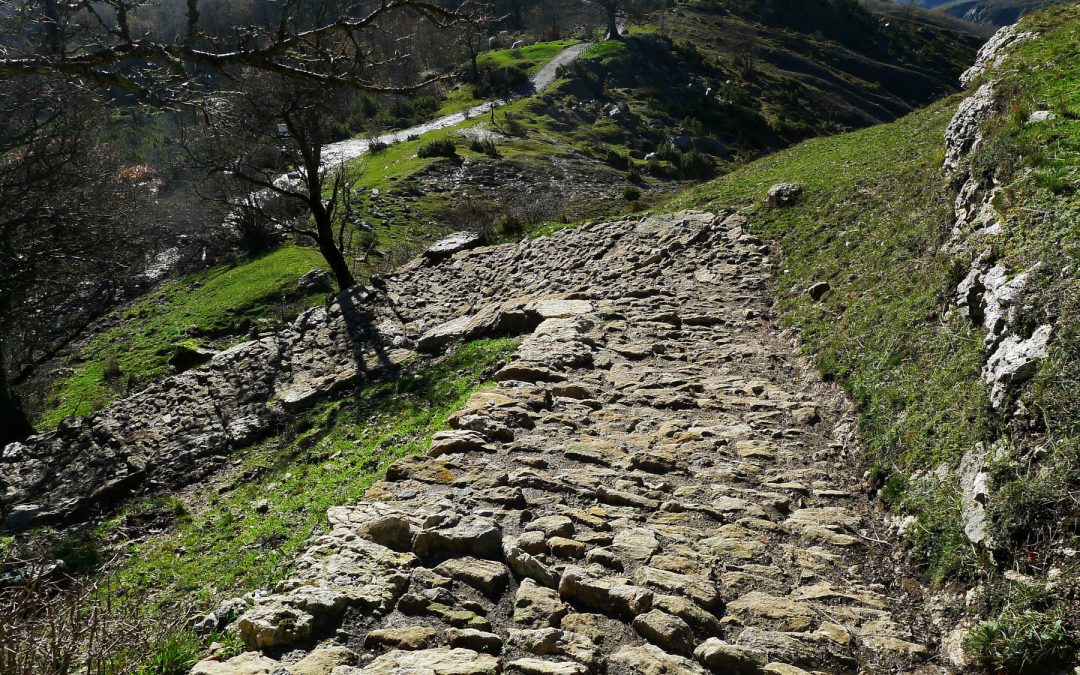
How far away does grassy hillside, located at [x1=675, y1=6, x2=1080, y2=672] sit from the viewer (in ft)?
14.2

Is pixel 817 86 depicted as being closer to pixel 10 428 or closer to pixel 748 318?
pixel 748 318

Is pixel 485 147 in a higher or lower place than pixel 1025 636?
higher

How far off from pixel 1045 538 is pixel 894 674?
1281 millimetres

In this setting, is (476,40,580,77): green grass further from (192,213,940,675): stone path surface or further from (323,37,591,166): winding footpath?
(192,213,940,675): stone path surface

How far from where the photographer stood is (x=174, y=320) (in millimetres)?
20984

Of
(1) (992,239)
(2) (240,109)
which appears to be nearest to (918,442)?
(1) (992,239)

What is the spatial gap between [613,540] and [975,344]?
12.9 ft

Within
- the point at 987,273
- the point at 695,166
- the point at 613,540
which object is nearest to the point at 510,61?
the point at 695,166

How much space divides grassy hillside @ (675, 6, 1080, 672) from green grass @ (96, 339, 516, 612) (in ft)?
16.3

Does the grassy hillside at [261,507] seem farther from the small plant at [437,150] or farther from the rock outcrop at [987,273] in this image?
the small plant at [437,150]

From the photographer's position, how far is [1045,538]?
14.3 ft

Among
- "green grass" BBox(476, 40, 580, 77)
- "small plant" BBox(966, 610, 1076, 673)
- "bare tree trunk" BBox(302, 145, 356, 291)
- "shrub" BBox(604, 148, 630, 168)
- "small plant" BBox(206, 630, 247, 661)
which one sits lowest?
"small plant" BBox(966, 610, 1076, 673)

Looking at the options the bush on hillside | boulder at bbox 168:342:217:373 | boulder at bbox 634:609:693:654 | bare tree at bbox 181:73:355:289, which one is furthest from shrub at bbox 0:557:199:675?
the bush on hillside

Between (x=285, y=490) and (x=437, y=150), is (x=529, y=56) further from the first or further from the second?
(x=285, y=490)
